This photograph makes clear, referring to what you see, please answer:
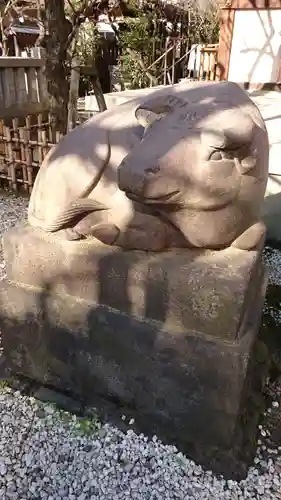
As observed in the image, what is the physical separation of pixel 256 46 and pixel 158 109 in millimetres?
7508

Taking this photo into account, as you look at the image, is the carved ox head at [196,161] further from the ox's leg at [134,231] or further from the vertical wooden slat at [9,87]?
the vertical wooden slat at [9,87]

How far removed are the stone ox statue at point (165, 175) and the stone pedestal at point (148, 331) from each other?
0.30 ft

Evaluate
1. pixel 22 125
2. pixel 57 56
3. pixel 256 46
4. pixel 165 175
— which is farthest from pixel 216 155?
pixel 256 46

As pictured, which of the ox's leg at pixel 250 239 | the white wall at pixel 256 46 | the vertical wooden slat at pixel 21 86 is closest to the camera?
the ox's leg at pixel 250 239

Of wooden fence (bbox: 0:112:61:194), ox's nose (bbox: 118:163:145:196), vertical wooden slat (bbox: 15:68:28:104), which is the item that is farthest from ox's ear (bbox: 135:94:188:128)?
vertical wooden slat (bbox: 15:68:28:104)

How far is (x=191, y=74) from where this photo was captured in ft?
38.4

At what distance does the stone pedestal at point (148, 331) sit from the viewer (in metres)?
1.55

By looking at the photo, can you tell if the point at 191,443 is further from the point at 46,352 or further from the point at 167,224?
the point at 167,224

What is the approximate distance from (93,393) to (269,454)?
784mm

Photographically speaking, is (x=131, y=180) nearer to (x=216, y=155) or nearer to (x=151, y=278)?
(x=216, y=155)

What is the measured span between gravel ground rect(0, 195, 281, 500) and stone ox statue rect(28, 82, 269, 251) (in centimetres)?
82

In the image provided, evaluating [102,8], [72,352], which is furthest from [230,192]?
[102,8]

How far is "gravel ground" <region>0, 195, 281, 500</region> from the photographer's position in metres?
1.58

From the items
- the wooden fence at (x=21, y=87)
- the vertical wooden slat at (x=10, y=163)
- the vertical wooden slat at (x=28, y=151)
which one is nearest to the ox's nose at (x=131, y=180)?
the vertical wooden slat at (x=28, y=151)
